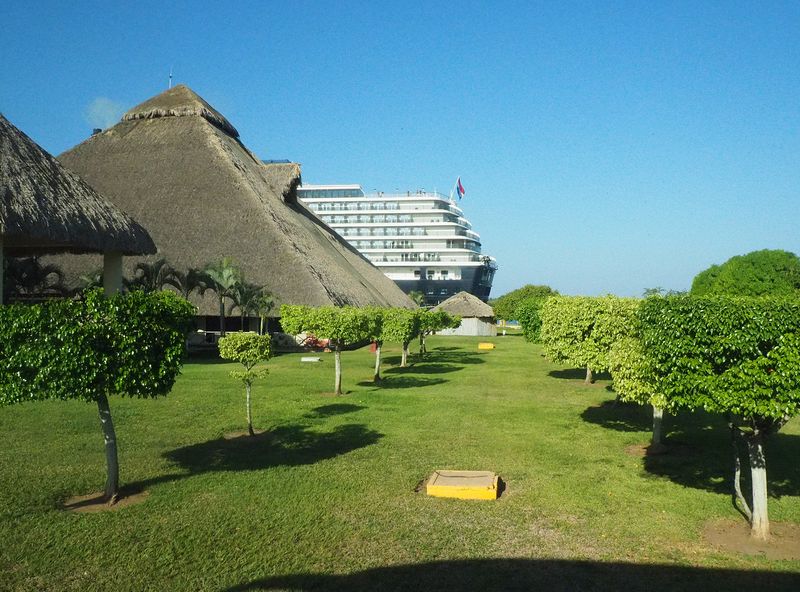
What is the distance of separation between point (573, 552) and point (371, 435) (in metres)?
8.06

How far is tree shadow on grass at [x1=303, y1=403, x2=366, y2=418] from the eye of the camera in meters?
18.6

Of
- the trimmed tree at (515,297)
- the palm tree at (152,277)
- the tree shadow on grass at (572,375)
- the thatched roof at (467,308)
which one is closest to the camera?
the tree shadow on grass at (572,375)

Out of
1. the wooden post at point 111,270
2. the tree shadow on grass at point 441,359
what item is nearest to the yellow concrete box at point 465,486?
the wooden post at point 111,270

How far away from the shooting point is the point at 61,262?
44.0m

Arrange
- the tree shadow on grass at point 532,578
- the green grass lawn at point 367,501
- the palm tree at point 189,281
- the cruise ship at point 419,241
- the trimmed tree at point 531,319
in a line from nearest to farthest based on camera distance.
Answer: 1. the tree shadow on grass at point 532,578
2. the green grass lawn at point 367,501
3. the trimmed tree at point 531,319
4. the palm tree at point 189,281
5. the cruise ship at point 419,241

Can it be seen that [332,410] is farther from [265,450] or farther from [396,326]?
[396,326]

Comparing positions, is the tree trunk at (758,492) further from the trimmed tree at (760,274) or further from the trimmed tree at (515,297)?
the trimmed tree at (515,297)

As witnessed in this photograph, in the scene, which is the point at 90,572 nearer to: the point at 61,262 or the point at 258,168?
the point at 61,262

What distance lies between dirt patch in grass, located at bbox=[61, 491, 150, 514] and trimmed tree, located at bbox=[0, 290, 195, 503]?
18cm

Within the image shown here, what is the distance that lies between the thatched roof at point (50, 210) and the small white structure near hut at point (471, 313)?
150 feet

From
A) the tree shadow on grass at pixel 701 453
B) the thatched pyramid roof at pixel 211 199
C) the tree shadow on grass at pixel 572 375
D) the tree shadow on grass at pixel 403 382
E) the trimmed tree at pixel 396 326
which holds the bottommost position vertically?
the tree shadow on grass at pixel 701 453

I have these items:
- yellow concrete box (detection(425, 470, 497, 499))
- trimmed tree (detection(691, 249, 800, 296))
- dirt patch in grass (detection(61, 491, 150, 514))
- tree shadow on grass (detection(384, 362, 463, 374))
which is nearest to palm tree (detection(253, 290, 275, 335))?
tree shadow on grass (detection(384, 362, 463, 374))

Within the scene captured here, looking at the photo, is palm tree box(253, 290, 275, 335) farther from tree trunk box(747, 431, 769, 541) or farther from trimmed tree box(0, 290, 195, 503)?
tree trunk box(747, 431, 769, 541)

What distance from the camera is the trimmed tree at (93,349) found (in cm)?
955
